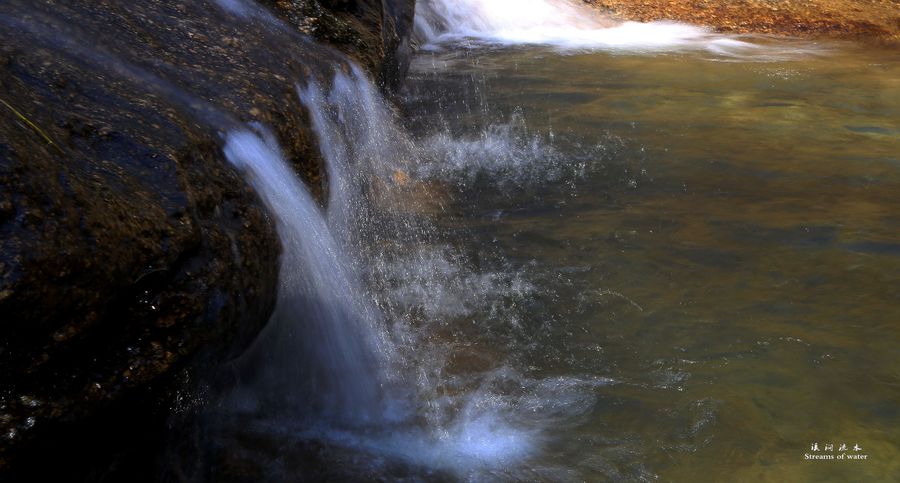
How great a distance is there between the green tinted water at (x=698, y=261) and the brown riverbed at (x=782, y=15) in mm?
2944

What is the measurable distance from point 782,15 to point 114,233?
10923mm

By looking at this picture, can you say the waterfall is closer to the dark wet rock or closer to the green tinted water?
the green tinted water

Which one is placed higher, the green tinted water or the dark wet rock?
the dark wet rock

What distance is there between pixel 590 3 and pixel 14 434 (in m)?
11.2

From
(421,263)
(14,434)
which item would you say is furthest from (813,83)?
(14,434)

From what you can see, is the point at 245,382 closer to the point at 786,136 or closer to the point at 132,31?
the point at 132,31

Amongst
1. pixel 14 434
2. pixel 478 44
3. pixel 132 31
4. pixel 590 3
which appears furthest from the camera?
pixel 590 3

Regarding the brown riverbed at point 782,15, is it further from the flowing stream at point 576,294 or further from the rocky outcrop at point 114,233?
the rocky outcrop at point 114,233

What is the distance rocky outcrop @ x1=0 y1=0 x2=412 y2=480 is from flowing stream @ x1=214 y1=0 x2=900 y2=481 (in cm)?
34

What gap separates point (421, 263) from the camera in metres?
4.78

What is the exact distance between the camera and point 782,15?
37.2ft

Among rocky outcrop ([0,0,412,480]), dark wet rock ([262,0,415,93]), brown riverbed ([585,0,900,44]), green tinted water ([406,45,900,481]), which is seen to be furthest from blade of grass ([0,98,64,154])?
brown riverbed ([585,0,900,44])

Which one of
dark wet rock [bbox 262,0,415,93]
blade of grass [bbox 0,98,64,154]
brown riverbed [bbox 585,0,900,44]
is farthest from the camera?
brown riverbed [bbox 585,0,900,44]

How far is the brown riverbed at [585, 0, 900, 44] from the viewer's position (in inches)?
424
